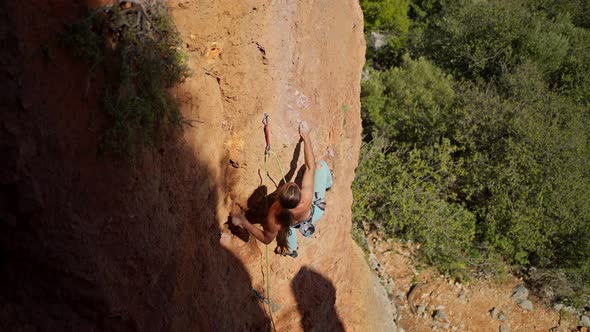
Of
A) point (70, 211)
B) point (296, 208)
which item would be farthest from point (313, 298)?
point (70, 211)

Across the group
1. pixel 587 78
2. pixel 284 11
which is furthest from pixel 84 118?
pixel 587 78

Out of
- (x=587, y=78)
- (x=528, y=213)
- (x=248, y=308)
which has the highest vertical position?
(x=248, y=308)

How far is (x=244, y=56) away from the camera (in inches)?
183

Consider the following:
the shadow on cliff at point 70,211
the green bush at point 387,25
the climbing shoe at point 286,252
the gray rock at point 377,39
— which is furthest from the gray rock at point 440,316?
the gray rock at point 377,39

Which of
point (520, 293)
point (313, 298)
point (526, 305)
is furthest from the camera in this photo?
point (520, 293)

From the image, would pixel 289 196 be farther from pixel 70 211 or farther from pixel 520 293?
pixel 520 293

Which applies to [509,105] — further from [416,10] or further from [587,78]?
[416,10]

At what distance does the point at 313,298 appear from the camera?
5.80m

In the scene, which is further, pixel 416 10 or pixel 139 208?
pixel 416 10

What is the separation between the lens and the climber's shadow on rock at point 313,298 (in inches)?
222

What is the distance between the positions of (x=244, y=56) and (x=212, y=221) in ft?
5.11

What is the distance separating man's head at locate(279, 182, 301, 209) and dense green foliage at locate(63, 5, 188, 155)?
3.79 ft

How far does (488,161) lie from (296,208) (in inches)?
288

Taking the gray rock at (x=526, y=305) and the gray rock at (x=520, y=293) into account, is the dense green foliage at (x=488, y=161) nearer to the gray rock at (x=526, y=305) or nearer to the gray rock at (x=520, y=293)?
the gray rock at (x=520, y=293)
